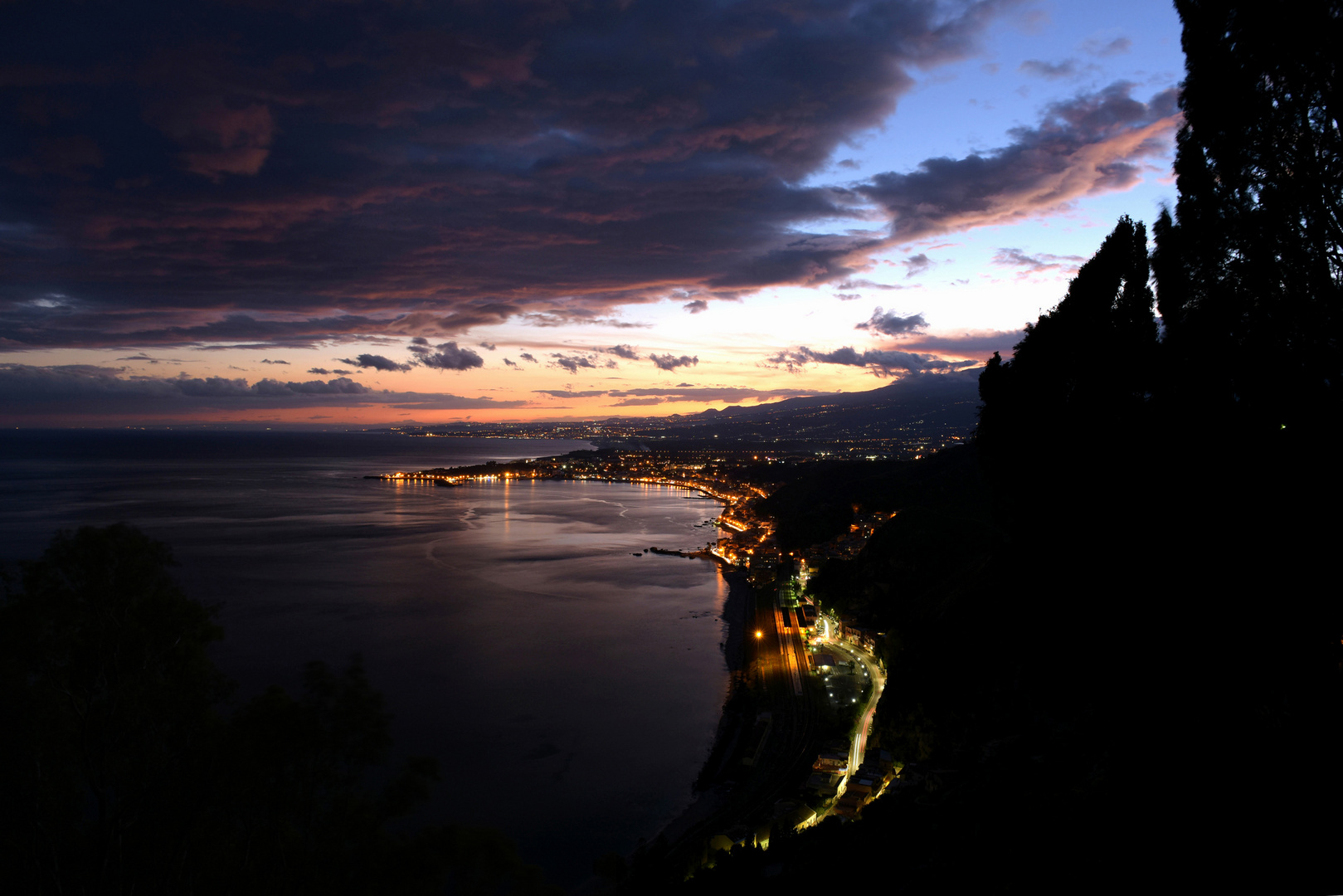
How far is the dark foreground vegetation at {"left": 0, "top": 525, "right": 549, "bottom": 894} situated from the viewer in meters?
4.75

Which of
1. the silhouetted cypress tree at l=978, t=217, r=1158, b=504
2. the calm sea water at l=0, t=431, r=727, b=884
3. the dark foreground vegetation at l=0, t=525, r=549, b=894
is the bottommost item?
the calm sea water at l=0, t=431, r=727, b=884

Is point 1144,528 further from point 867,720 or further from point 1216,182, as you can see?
point 867,720

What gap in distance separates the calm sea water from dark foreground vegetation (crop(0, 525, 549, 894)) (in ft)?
28.7

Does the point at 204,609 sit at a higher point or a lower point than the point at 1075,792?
higher

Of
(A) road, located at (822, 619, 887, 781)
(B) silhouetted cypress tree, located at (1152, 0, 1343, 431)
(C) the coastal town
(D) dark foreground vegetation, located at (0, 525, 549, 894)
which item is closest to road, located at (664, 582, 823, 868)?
(C) the coastal town

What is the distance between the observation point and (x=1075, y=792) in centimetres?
764

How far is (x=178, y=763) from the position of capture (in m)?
5.00

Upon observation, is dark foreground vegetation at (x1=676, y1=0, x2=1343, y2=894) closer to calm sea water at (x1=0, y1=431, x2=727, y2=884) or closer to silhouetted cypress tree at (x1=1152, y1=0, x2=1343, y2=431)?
silhouetted cypress tree at (x1=1152, y1=0, x2=1343, y2=431)

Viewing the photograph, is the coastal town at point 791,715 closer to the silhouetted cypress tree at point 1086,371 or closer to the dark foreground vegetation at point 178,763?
the silhouetted cypress tree at point 1086,371

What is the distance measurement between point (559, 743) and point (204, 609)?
13.2 m

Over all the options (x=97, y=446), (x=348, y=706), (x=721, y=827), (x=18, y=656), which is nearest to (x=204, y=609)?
(x=18, y=656)

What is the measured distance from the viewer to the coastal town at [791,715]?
12953 mm

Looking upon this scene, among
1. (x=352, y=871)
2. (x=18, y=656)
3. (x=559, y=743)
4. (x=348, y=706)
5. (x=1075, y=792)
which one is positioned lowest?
(x=559, y=743)

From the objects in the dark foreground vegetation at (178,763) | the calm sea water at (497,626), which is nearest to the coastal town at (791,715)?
the calm sea water at (497,626)
